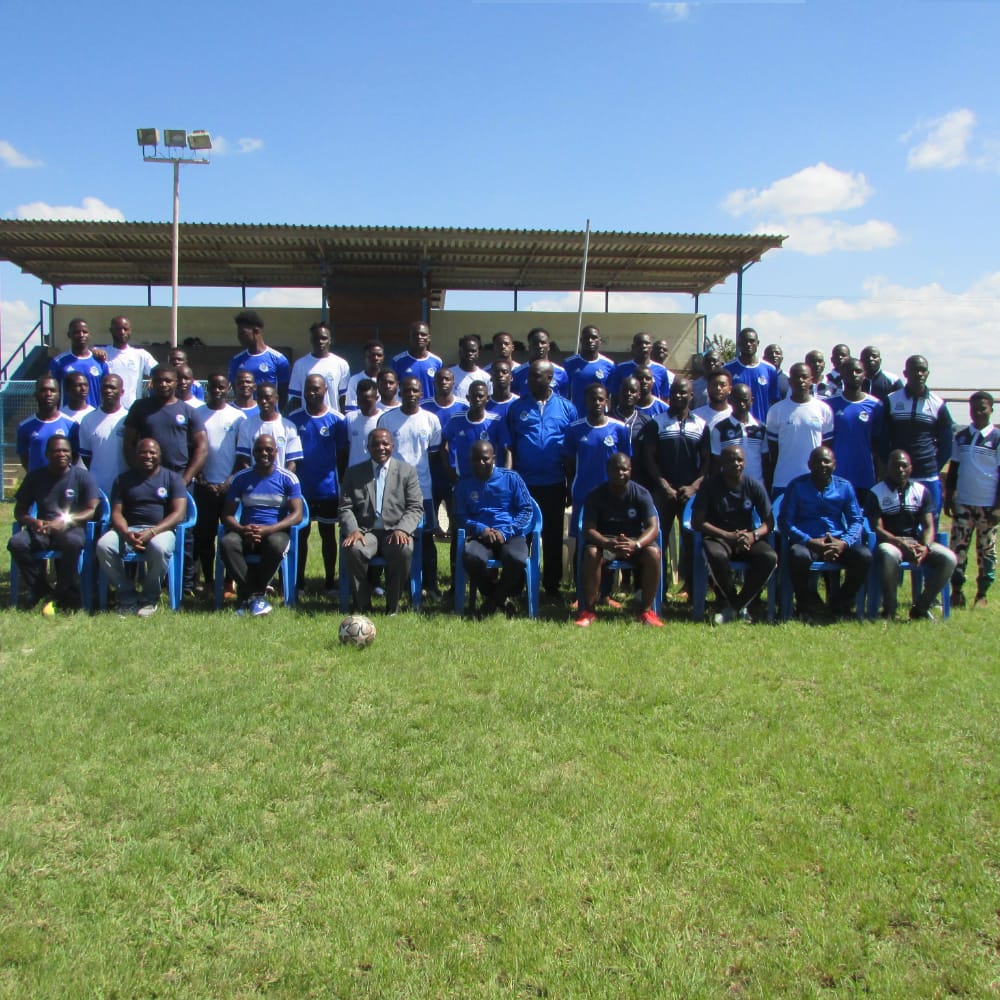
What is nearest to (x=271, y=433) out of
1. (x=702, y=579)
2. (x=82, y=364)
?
(x=82, y=364)

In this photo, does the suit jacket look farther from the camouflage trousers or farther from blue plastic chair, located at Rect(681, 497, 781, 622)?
the camouflage trousers

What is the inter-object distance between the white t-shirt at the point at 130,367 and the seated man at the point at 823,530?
6.17 m

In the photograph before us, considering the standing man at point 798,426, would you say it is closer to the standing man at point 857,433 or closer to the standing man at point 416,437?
the standing man at point 857,433

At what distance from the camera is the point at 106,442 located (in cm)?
793

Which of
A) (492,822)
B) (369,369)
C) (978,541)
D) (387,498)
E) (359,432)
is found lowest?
(492,822)

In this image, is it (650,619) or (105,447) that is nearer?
(650,619)

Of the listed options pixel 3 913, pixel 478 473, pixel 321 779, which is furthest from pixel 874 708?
pixel 3 913

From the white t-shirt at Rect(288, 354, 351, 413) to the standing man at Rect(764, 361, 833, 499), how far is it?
4059 millimetres

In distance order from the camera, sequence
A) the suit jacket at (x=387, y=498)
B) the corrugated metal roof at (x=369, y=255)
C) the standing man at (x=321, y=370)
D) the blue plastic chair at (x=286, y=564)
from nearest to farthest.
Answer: the blue plastic chair at (x=286, y=564) → the suit jacket at (x=387, y=498) → the standing man at (x=321, y=370) → the corrugated metal roof at (x=369, y=255)

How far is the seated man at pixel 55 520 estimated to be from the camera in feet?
24.0

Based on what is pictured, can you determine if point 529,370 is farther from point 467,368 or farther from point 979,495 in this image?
point 979,495

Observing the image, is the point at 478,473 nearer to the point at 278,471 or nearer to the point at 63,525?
the point at 278,471

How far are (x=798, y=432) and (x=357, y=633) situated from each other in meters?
4.26

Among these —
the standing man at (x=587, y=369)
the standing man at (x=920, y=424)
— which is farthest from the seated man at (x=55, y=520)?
the standing man at (x=920, y=424)
